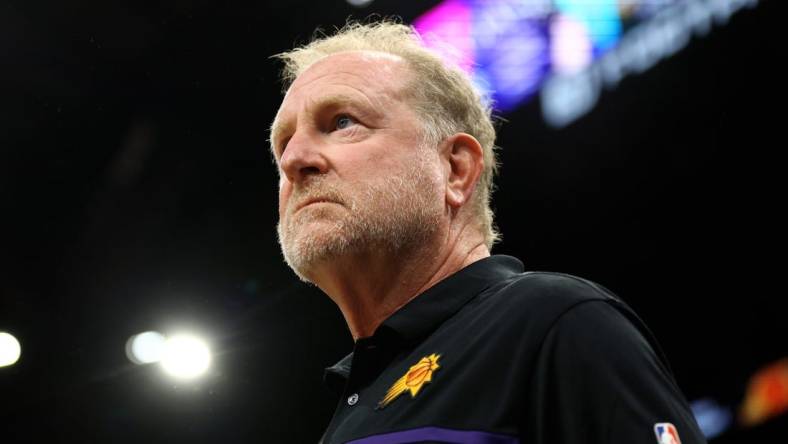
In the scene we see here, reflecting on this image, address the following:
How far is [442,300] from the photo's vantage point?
1305 mm

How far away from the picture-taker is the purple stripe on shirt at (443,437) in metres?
0.96

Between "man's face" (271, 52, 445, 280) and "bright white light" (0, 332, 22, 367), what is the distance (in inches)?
146

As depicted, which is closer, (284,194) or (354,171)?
(354,171)

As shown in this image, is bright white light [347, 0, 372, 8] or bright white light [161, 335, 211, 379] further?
bright white light [161, 335, 211, 379]

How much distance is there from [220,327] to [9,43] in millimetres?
2109

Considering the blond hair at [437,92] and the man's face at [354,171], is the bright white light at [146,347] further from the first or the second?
the man's face at [354,171]

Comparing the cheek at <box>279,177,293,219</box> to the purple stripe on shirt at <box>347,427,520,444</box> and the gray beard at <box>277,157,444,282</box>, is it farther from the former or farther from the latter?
the purple stripe on shirt at <box>347,427,520,444</box>

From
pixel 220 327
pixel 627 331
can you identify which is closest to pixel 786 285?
pixel 220 327

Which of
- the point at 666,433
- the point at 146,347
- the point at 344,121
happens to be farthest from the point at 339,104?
the point at 146,347

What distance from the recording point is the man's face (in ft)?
4.60

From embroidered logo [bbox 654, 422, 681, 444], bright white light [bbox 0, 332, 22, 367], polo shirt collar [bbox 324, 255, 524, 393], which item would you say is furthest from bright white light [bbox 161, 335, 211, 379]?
embroidered logo [bbox 654, 422, 681, 444]

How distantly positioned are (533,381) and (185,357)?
423 centimetres

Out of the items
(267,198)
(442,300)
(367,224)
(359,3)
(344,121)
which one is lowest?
(442,300)

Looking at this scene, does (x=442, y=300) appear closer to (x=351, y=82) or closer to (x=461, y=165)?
(x=461, y=165)
